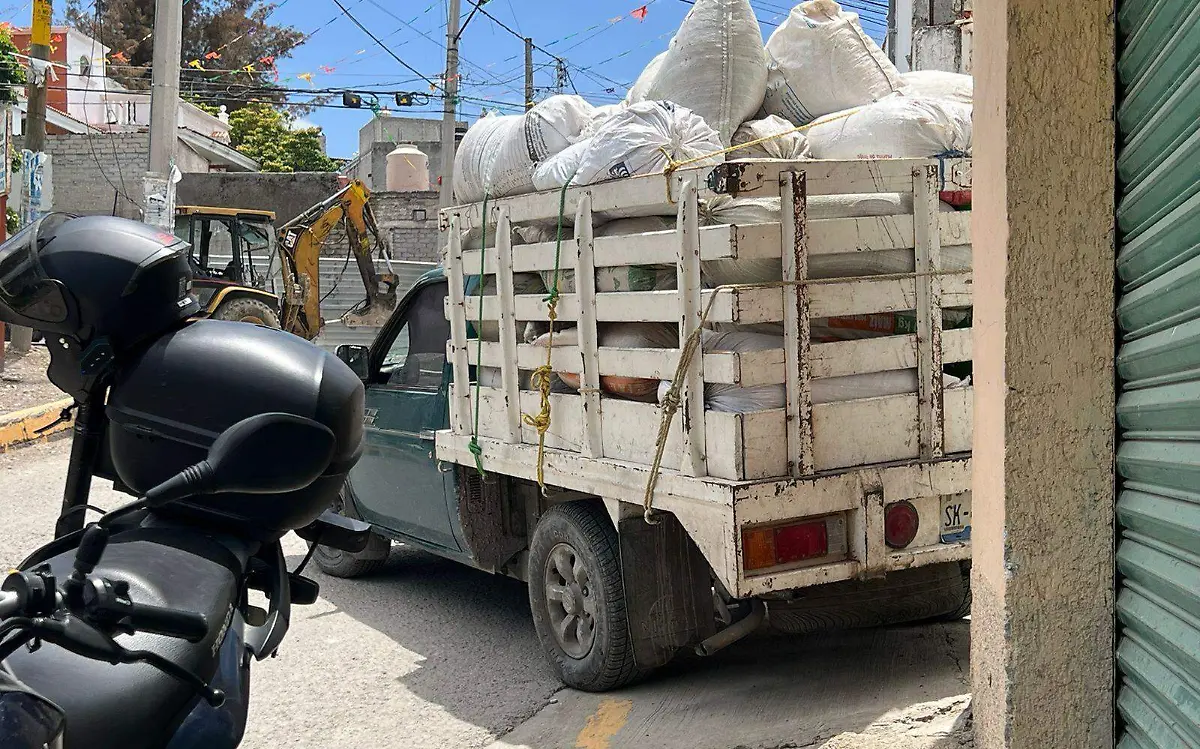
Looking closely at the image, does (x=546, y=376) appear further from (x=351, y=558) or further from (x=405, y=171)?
(x=405, y=171)

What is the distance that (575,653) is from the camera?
507cm

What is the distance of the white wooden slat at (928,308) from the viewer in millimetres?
4465

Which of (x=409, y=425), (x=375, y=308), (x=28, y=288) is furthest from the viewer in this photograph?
(x=375, y=308)

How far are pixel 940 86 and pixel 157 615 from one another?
4.52 metres

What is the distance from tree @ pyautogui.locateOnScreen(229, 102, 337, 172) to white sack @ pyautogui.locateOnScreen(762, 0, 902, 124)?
36770 mm

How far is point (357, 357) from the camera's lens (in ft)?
21.5

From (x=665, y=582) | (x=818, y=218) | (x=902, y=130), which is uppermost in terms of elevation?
(x=902, y=130)

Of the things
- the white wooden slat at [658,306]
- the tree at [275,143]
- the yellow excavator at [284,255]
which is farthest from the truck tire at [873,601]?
the tree at [275,143]

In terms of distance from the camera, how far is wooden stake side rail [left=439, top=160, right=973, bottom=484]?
4.14 m

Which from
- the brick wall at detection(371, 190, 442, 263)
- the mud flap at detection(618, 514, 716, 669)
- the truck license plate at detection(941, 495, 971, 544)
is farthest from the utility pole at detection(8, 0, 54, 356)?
the brick wall at detection(371, 190, 442, 263)

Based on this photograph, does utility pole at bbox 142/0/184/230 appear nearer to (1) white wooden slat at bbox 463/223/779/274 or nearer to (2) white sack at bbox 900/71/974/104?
(1) white wooden slat at bbox 463/223/779/274

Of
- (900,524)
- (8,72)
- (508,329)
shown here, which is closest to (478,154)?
(508,329)

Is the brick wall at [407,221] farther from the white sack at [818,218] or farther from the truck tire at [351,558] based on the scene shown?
the white sack at [818,218]

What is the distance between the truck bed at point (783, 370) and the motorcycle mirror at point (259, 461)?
1863mm
